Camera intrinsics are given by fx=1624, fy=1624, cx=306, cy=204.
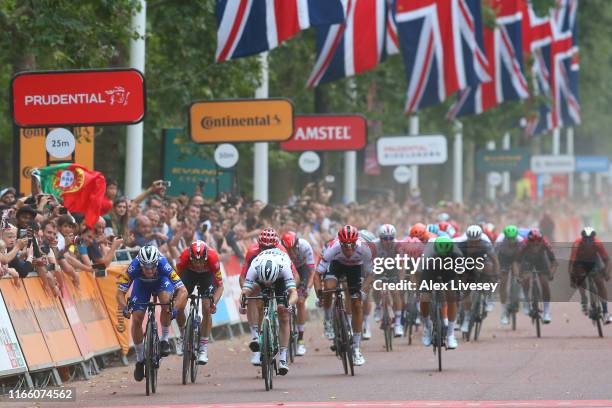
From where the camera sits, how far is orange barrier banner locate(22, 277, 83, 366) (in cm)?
1584

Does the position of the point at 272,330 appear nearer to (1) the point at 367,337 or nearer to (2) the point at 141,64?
(1) the point at 367,337

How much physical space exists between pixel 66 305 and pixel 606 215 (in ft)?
235

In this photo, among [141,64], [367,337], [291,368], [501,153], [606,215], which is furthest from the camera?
[606,215]

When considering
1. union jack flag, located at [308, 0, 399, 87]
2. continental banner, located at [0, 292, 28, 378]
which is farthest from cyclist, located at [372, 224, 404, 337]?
union jack flag, located at [308, 0, 399, 87]

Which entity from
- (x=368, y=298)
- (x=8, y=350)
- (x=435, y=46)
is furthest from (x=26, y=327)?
(x=435, y=46)

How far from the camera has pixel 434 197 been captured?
2495 inches

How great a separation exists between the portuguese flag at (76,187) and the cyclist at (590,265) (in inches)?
295

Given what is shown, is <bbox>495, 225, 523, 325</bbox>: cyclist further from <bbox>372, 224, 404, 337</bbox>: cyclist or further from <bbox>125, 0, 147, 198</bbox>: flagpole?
<bbox>125, 0, 147, 198</bbox>: flagpole

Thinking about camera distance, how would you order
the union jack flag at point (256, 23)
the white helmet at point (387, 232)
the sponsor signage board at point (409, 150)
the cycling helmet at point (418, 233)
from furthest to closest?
the sponsor signage board at point (409, 150) < the union jack flag at point (256, 23) < the cycling helmet at point (418, 233) < the white helmet at point (387, 232)

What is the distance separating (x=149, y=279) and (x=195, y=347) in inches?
46.1

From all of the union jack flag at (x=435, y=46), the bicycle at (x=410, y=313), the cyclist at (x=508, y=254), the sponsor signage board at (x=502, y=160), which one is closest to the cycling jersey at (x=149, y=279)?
the bicycle at (x=410, y=313)

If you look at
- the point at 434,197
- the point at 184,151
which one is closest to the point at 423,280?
the point at 184,151

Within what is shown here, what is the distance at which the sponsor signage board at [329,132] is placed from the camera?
30.4 m

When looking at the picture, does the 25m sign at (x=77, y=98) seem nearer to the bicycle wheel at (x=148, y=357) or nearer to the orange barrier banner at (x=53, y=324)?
the orange barrier banner at (x=53, y=324)
